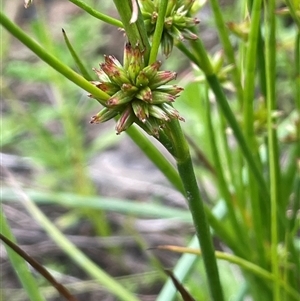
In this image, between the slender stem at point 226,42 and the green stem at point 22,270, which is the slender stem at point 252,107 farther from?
the green stem at point 22,270

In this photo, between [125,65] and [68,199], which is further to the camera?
[68,199]

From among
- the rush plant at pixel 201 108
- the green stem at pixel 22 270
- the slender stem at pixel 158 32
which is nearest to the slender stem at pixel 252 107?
the rush plant at pixel 201 108

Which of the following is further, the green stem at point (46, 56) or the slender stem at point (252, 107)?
the slender stem at point (252, 107)

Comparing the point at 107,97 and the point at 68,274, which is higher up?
the point at 107,97

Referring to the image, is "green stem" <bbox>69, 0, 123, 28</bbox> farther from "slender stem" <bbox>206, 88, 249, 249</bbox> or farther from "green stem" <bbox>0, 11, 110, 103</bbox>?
"slender stem" <bbox>206, 88, 249, 249</bbox>

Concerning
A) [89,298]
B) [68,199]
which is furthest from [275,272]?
[89,298]

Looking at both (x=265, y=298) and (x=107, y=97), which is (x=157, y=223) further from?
(x=107, y=97)

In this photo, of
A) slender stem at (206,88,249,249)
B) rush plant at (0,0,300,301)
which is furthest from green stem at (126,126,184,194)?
slender stem at (206,88,249,249)
